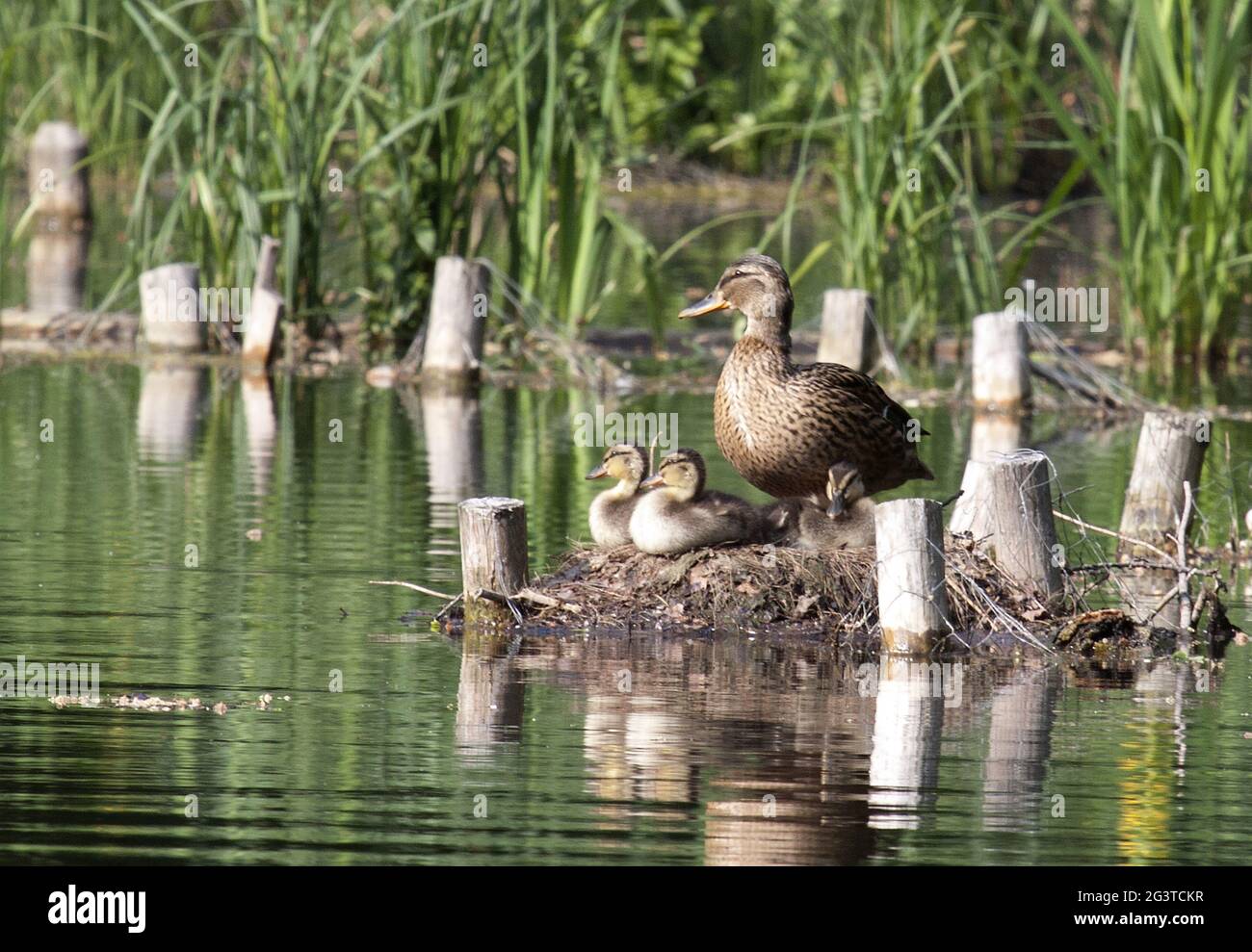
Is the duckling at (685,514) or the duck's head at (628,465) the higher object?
the duck's head at (628,465)

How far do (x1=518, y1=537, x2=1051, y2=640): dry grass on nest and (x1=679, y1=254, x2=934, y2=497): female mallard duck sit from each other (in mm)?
529

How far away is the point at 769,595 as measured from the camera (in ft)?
32.2

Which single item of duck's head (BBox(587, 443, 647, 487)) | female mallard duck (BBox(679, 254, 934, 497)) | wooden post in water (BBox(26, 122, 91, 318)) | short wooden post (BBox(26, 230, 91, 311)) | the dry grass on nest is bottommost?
the dry grass on nest

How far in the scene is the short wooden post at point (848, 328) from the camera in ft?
56.9

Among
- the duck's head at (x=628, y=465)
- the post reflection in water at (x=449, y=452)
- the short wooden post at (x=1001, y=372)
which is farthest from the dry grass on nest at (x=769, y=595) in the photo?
the short wooden post at (x=1001, y=372)

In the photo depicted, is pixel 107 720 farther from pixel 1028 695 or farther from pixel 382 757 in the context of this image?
pixel 1028 695

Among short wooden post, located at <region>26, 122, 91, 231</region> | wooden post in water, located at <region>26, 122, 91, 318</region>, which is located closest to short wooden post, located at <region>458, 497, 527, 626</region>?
wooden post in water, located at <region>26, 122, 91, 318</region>

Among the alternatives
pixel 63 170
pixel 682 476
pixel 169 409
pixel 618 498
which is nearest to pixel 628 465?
pixel 618 498

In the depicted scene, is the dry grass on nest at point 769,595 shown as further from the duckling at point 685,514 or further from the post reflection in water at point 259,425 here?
the post reflection in water at point 259,425

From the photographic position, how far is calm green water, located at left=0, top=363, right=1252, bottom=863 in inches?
268

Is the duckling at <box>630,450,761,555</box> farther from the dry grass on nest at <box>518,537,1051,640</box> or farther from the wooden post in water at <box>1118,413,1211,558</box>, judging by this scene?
the wooden post in water at <box>1118,413,1211,558</box>

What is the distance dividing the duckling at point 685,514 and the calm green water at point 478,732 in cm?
42

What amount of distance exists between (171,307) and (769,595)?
947cm
